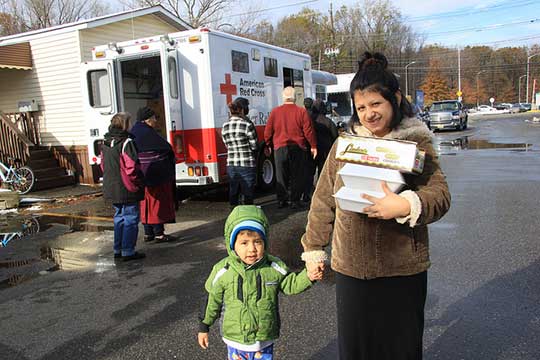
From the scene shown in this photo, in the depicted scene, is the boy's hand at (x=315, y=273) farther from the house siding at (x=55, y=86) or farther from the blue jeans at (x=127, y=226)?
the house siding at (x=55, y=86)

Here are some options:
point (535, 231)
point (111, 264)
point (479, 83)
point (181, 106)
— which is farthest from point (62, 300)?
point (479, 83)

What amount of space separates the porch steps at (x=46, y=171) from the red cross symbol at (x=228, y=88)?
624 centimetres

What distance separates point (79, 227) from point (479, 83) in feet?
339

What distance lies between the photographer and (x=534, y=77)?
309ft

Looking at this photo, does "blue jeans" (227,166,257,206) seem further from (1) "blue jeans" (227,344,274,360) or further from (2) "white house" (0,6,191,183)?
(2) "white house" (0,6,191,183)

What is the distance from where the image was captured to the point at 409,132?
2.05 metres

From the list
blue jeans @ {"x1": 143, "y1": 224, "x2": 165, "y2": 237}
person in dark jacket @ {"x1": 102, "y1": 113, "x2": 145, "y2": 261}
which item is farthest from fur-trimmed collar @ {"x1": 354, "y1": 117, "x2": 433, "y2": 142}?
blue jeans @ {"x1": 143, "y1": 224, "x2": 165, "y2": 237}

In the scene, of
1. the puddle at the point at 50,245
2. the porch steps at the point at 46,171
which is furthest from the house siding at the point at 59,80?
the puddle at the point at 50,245

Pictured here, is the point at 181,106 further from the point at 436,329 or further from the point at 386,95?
the point at 386,95

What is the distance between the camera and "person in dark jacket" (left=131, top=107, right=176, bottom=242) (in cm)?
608

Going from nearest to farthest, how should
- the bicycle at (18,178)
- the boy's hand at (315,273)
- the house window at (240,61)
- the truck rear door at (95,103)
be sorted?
the boy's hand at (315,273) → the house window at (240,61) → the truck rear door at (95,103) → the bicycle at (18,178)

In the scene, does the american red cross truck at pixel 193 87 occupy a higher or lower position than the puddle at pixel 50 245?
higher

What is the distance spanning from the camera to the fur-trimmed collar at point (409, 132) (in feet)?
6.71

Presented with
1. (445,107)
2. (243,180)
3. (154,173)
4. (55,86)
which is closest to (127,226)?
(154,173)
